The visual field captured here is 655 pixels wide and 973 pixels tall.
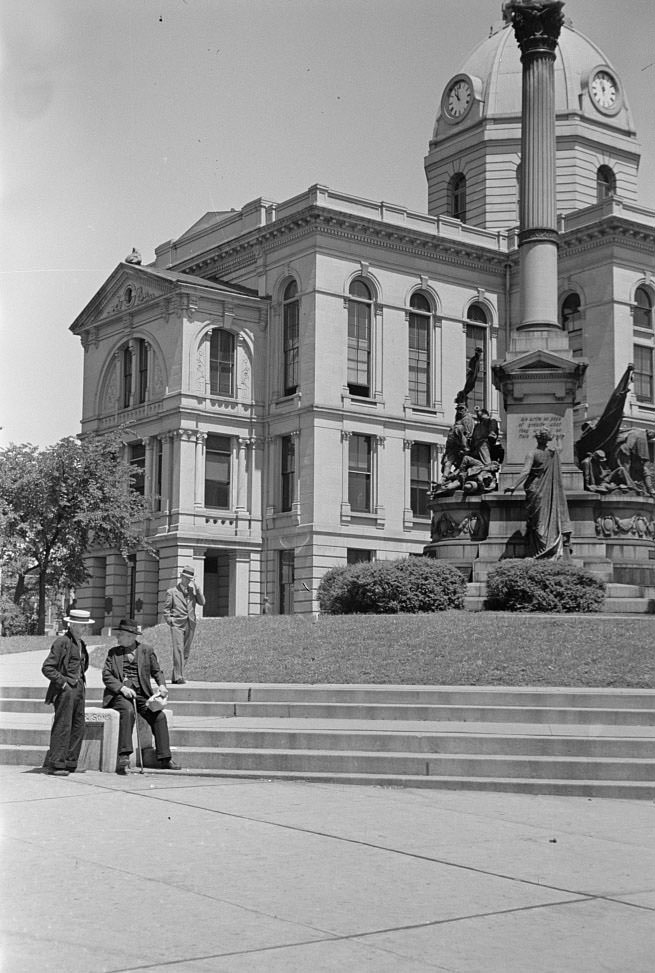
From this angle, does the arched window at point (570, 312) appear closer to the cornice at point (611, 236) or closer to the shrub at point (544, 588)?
the cornice at point (611, 236)

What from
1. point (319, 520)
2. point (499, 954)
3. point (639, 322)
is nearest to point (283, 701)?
point (499, 954)

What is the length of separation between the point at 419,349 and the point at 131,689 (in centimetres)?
5048

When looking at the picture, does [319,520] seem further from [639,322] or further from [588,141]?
[588,141]

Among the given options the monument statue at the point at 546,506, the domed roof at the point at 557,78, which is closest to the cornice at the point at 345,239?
the domed roof at the point at 557,78

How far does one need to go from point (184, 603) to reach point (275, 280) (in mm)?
42236

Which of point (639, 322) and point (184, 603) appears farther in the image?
point (639, 322)

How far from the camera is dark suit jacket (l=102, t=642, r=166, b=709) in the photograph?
14758 millimetres

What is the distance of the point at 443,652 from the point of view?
22688 mm

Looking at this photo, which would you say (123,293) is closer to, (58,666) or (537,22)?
(537,22)

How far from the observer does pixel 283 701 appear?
730 inches

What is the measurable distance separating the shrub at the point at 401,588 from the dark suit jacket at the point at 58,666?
14757mm

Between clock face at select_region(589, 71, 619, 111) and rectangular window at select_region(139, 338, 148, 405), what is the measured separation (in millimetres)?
28323

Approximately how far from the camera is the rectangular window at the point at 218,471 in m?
60.4

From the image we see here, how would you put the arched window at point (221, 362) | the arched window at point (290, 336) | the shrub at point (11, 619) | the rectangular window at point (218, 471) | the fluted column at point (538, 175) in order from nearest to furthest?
Answer: the fluted column at point (538, 175), the shrub at point (11, 619), the rectangular window at point (218, 471), the arched window at point (290, 336), the arched window at point (221, 362)
